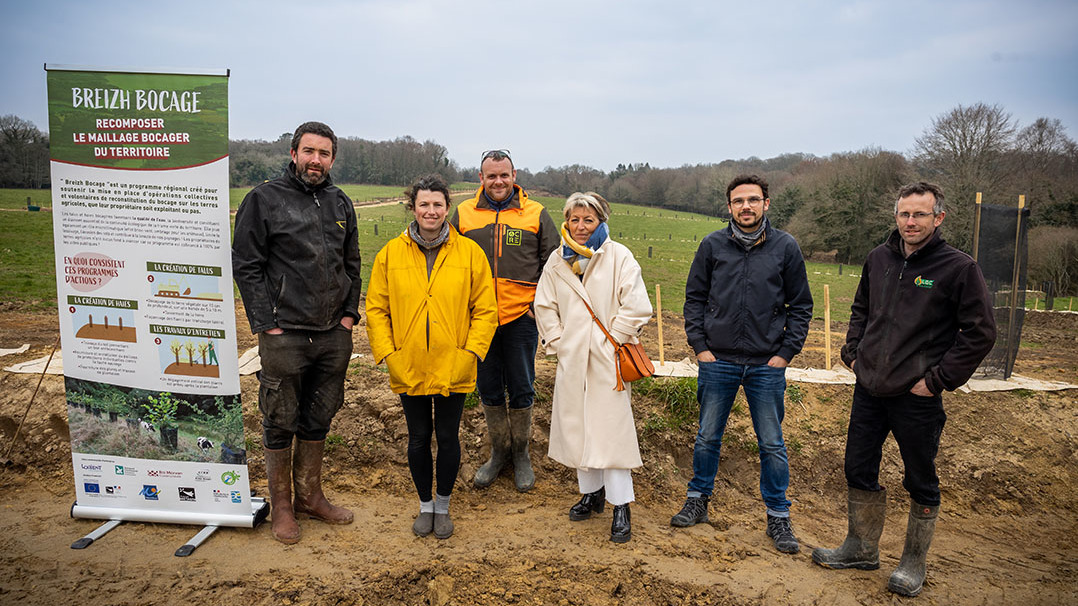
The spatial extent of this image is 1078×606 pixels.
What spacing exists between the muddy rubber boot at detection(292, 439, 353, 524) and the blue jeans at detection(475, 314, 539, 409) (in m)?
1.27

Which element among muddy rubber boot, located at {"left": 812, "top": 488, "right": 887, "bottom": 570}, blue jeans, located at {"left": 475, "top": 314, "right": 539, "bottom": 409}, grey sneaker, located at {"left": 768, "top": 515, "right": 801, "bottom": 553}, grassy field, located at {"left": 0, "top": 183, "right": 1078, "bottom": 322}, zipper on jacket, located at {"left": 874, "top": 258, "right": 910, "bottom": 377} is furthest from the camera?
grassy field, located at {"left": 0, "top": 183, "right": 1078, "bottom": 322}

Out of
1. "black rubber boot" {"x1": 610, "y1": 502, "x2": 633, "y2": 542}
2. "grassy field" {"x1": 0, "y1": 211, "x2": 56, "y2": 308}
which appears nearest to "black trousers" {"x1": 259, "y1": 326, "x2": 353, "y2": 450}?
"black rubber boot" {"x1": 610, "y1": 502, "x2": 633, "y2": 542}

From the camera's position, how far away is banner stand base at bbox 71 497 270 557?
153 inches

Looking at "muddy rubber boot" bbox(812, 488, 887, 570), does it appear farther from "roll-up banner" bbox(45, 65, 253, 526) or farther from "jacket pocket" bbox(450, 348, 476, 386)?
"roll-up banner" bbox(45, 65, 253, 526)

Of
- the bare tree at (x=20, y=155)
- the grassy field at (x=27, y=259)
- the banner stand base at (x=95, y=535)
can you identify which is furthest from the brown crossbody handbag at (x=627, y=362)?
the bare tree at (x=20, y=155)

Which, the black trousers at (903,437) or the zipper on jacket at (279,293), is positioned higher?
the zipper on jacket at (279,293)

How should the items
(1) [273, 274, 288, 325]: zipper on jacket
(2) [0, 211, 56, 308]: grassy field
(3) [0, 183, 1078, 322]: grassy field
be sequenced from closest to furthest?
(1) [273, 274, 288, 325]: zipper on jacket → (2) [0, 211, 56, 308]: grassy field → (3) [0, 183, 1078, 322]: grassy field

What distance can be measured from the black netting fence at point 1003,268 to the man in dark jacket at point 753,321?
524 centimetres

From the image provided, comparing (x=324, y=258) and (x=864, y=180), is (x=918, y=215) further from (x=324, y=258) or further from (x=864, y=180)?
(x=864, y=180)

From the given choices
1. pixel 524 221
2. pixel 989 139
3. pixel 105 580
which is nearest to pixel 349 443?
pixel 105 580

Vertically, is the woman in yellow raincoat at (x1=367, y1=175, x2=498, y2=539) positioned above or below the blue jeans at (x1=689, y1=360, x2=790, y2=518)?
Result: above

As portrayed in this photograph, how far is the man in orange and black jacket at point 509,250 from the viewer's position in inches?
173

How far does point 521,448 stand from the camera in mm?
5000

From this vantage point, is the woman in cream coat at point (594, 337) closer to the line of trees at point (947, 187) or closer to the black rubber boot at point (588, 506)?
the black rubber boot at point (588, 506)
